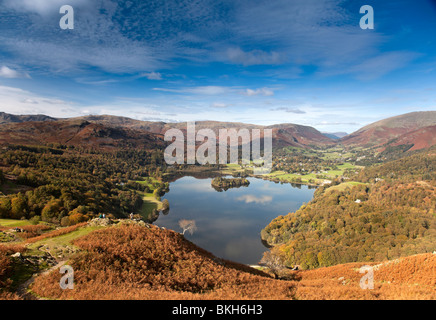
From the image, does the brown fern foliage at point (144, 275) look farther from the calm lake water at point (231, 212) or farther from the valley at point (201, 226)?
the calm lake water at point (231, 212)

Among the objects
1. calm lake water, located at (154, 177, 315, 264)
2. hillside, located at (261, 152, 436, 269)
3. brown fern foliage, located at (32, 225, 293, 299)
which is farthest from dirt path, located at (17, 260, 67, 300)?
hillside, located at (261, 152, 436, 269)

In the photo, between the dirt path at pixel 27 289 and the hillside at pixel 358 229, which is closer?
the dirt path at pixel 27 289

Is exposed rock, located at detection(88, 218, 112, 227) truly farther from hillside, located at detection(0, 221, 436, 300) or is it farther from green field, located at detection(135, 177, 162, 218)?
green field, located at detection(135, 177, 162, 218)

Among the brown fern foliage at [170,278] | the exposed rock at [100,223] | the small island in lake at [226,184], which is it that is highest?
the exposed rock at [100,223]

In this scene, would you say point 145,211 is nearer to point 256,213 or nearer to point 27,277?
point 256,213

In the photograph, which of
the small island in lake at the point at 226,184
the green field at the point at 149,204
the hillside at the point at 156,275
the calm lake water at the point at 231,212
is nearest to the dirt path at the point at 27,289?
the hillside at the point at 156,275

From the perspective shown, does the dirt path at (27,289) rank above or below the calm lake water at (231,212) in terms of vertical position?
above
